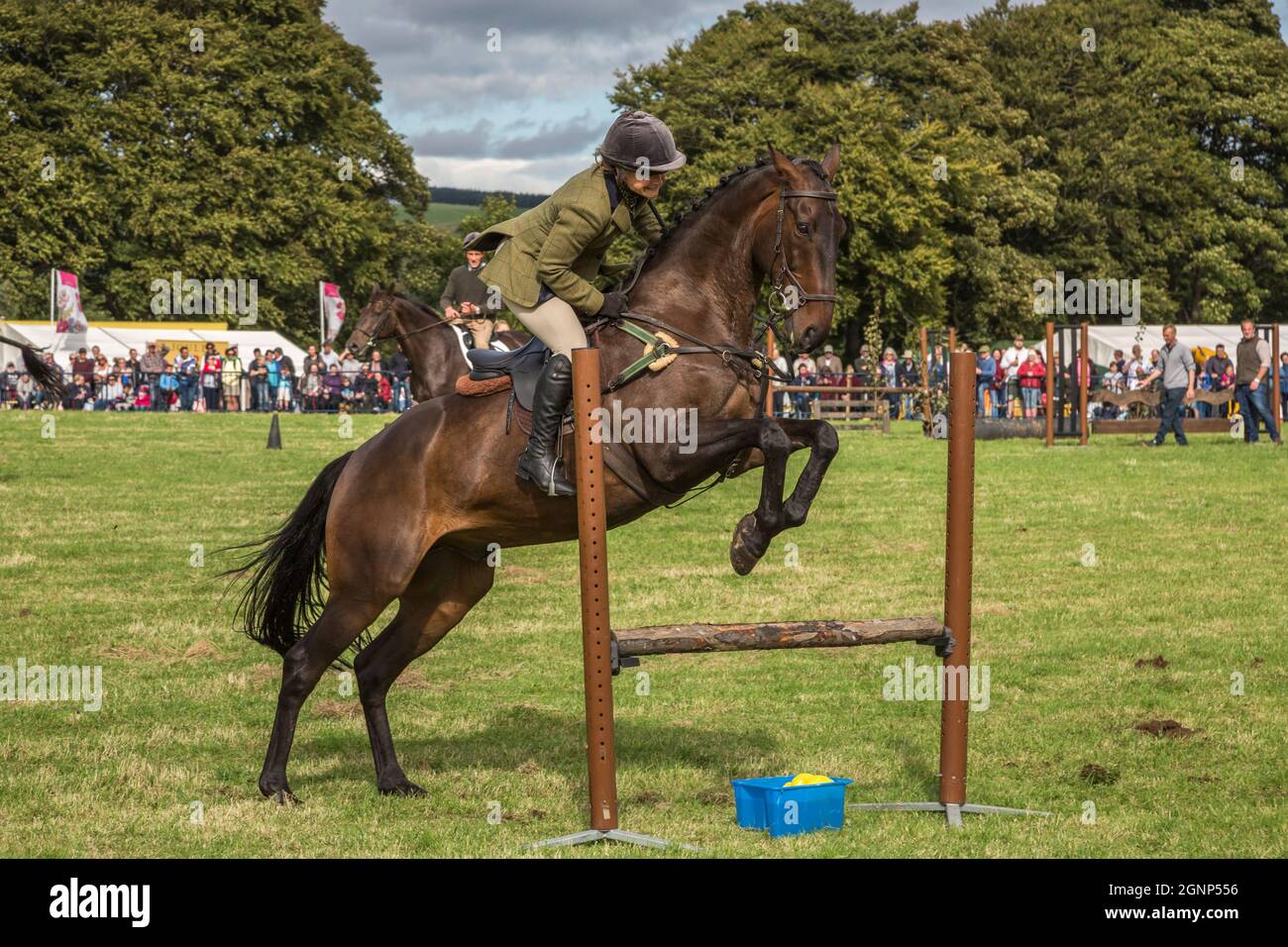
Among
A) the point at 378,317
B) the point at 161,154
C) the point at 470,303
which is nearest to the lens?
the point at 470,303

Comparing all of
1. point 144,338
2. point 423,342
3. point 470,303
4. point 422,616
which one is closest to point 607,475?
point 422,616

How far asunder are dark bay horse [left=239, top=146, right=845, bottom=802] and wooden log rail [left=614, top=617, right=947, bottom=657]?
56 cm

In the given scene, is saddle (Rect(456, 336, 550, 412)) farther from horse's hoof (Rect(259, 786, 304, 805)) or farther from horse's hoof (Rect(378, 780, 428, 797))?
horse's hoof (Rect(259, 786, 304, 805))

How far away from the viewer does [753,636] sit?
22.4ft

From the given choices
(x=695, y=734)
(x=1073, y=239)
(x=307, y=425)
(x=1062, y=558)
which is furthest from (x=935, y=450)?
(x=1073, y=239)

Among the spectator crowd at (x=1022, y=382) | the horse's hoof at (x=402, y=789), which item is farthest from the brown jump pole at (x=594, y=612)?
the spectator crowd at (x=1022, y=382)

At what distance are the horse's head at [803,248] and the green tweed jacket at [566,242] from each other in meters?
0.71

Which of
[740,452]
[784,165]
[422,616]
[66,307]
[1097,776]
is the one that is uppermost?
[66,307]

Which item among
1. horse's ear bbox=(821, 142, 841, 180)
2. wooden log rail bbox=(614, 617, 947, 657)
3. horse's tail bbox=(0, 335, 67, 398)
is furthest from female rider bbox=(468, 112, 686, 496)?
horse's tail bbox=(0, 335, 67, 398)

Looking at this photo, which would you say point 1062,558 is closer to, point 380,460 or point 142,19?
point 380,460

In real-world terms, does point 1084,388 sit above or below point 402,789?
above

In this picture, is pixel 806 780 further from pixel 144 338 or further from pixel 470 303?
pixel 144 338

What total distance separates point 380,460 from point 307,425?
91.8ft

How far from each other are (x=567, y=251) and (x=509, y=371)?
29.4 inches
